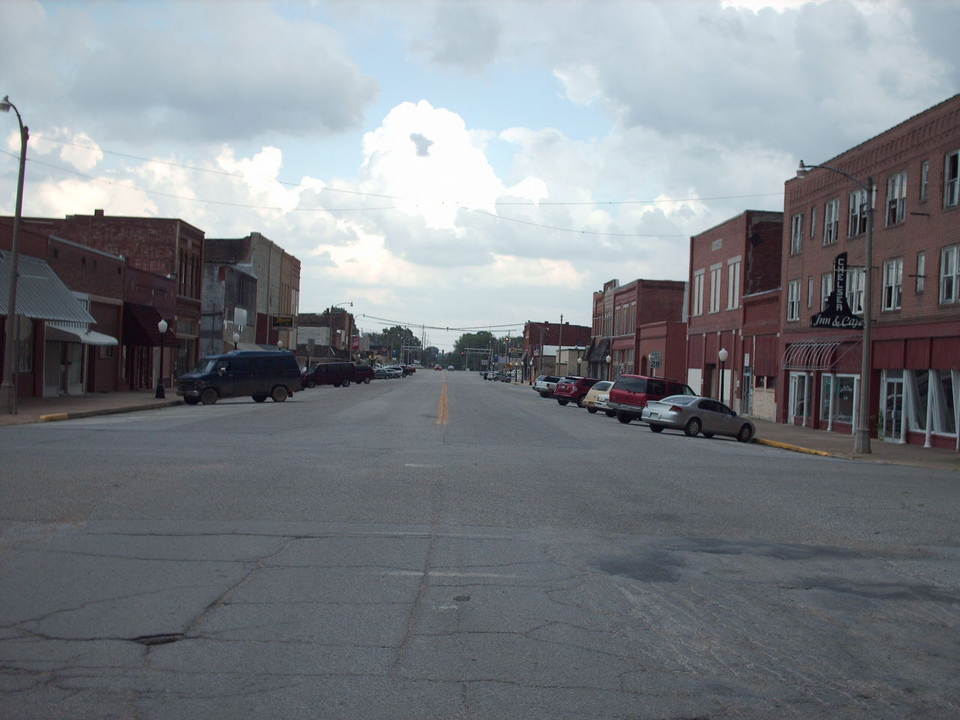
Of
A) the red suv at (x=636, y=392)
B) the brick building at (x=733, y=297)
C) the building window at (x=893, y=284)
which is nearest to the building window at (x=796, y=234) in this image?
the brick building at (x=733, y=297)

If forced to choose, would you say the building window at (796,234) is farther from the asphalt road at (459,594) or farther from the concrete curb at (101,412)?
the asphalt road at (459,594)

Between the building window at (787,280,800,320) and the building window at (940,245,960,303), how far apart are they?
490 inches

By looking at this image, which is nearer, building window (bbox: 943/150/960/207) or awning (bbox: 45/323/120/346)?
building window (bbox: 943/150/960/207)

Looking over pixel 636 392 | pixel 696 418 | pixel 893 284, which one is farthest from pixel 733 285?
pixel 696 418

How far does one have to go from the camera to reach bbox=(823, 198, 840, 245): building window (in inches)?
1618

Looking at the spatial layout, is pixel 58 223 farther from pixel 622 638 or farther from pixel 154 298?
pixel 622 638

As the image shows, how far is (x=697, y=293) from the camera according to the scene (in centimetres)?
6238

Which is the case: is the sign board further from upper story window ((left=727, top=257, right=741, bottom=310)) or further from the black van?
the black van

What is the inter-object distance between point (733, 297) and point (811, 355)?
13.6 m

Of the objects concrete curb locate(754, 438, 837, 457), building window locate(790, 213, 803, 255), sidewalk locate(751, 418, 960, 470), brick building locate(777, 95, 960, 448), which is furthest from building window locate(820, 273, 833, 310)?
concrete curb locate(754, 438, 837, 457)

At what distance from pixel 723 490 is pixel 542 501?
3877 millimetres

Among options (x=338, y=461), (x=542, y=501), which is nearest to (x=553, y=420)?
(x=338, y=461)

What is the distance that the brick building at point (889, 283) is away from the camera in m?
32.1

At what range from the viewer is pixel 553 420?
36062 mm
